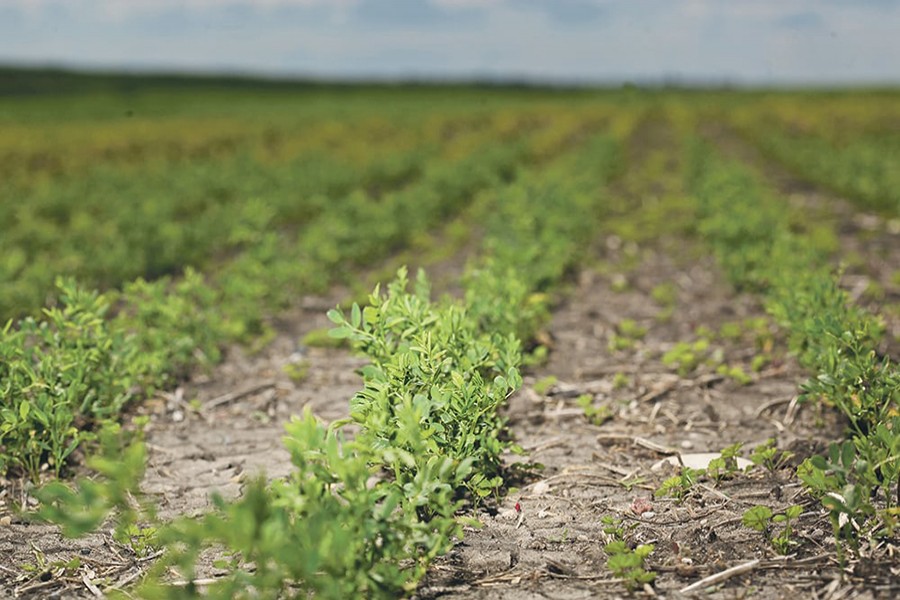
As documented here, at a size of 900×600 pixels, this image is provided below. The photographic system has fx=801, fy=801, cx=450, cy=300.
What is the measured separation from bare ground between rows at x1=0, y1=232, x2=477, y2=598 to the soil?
0.01m

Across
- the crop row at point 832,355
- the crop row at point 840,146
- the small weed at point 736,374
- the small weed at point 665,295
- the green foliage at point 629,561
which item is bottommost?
the green foliage at point 629,561

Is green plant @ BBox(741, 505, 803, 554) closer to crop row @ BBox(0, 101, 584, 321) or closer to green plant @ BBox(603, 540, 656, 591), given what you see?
green plant @ BBox(603, 540, 656, 591)

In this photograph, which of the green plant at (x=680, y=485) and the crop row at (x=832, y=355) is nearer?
the crop row at (x=832, y=355)

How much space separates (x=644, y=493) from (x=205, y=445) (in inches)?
102

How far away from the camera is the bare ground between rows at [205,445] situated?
3.37m

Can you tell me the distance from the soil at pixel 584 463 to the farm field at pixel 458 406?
2 centimetres

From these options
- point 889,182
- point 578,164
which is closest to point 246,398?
point 889,182

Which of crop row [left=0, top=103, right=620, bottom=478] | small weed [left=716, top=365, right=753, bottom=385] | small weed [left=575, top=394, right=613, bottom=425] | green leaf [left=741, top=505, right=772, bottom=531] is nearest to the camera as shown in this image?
green leaf [left=741, top=505, right=772, bottom=531]

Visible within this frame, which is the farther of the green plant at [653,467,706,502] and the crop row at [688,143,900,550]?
the green plant at [653,467,706,502]

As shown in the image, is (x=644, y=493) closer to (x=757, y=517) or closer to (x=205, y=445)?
(x=757, y=517)

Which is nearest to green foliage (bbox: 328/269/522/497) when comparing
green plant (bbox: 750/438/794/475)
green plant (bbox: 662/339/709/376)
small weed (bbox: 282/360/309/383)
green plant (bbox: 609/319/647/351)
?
green plant (bbox: 750/438/794/475)

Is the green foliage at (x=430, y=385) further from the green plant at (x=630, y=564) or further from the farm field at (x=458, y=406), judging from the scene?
the green plant at (x=630, y=564)

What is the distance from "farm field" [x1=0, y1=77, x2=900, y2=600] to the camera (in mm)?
2934

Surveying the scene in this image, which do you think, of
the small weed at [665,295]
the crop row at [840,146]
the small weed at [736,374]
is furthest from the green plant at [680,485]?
the crop row at [840,146]
